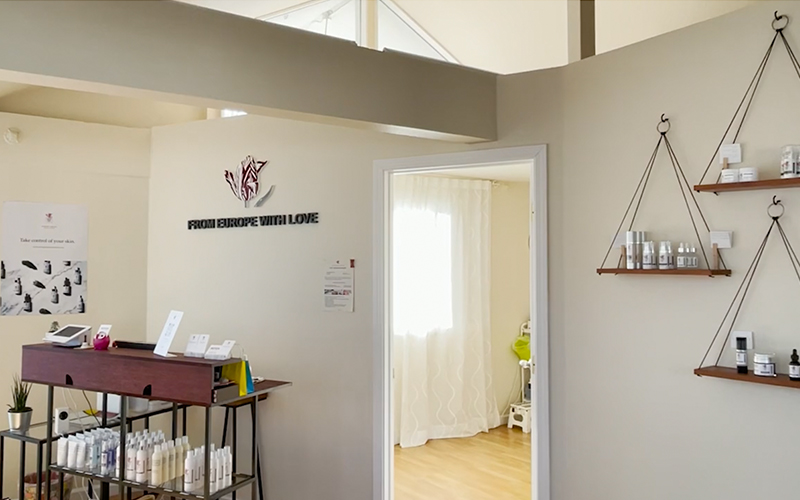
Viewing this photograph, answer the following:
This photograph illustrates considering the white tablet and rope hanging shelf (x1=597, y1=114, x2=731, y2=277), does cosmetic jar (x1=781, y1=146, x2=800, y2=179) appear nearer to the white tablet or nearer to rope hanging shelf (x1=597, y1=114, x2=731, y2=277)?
rope hanging shelf (x1=597, y1=114, x2=731, y2=277)

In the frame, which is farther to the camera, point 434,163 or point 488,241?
point 488,241

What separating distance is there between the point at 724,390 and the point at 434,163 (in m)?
1.81

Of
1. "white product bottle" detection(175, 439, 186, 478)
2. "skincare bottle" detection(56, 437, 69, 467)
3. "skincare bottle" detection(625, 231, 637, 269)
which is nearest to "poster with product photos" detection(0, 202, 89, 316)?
"skincare bottle" detection(56, 437, 69, 467)

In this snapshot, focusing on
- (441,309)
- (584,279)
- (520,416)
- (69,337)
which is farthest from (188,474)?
(520,416)

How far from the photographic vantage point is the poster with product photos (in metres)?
4.04

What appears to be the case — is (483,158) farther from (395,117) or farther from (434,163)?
(395,117)

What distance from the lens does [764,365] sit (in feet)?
7.71

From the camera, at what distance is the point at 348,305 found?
12.3 feet

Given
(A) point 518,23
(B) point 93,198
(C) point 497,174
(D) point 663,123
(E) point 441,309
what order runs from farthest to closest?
(E) point 441,309, (C) point 497,174, (B) point 93,198, (A) point 518,23, (D) point 663,123

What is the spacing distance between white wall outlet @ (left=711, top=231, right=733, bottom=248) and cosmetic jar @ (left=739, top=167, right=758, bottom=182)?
0.24 metres

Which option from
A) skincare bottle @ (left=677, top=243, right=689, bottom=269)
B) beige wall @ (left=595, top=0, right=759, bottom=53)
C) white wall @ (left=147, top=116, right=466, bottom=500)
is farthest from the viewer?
white wall @ (left=147, top=116, right=466, bottom=500)

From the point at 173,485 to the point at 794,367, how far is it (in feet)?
9.43

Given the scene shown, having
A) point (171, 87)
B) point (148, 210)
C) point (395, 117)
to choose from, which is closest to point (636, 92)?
point (395, 117)

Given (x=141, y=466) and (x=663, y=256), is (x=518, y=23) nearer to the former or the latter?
(x=663, y=256)
